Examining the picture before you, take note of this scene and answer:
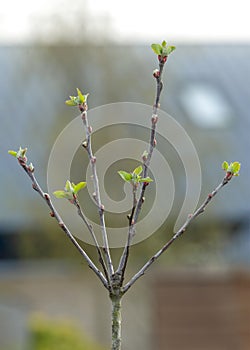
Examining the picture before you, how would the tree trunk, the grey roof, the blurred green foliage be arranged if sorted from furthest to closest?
the grey roof
the blurred green foliage
the tree trunk

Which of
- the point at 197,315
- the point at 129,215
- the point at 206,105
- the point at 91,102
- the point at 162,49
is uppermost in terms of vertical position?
the point at 206,105

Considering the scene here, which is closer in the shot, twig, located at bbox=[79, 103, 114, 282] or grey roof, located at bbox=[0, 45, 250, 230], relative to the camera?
twig, located at bbox=[79, 103, 114, 282]

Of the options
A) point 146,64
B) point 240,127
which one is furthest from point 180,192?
point 240,127

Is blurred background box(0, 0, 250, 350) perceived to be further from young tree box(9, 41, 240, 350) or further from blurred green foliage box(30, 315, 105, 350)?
young tree box(9, 41, 240, 350)

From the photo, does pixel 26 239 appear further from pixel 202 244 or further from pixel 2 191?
pixel 202 244

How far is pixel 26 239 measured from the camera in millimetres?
11922

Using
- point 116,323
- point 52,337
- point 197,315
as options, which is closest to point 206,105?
point 197,315

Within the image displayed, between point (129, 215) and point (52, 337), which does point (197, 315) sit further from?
point (129, 215)

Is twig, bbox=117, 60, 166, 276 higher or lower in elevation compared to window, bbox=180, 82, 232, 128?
lower

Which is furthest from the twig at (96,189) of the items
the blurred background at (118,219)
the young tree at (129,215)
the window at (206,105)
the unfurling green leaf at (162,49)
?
the window at (206,105)

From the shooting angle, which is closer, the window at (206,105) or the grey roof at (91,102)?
the grey roof at (91,102)

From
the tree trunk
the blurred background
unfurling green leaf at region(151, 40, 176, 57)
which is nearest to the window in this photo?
the blurred background

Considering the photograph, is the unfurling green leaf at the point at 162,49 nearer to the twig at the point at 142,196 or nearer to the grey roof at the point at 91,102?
the twig at the point at 142,196

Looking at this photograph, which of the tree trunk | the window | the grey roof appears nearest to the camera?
the tree trunk
